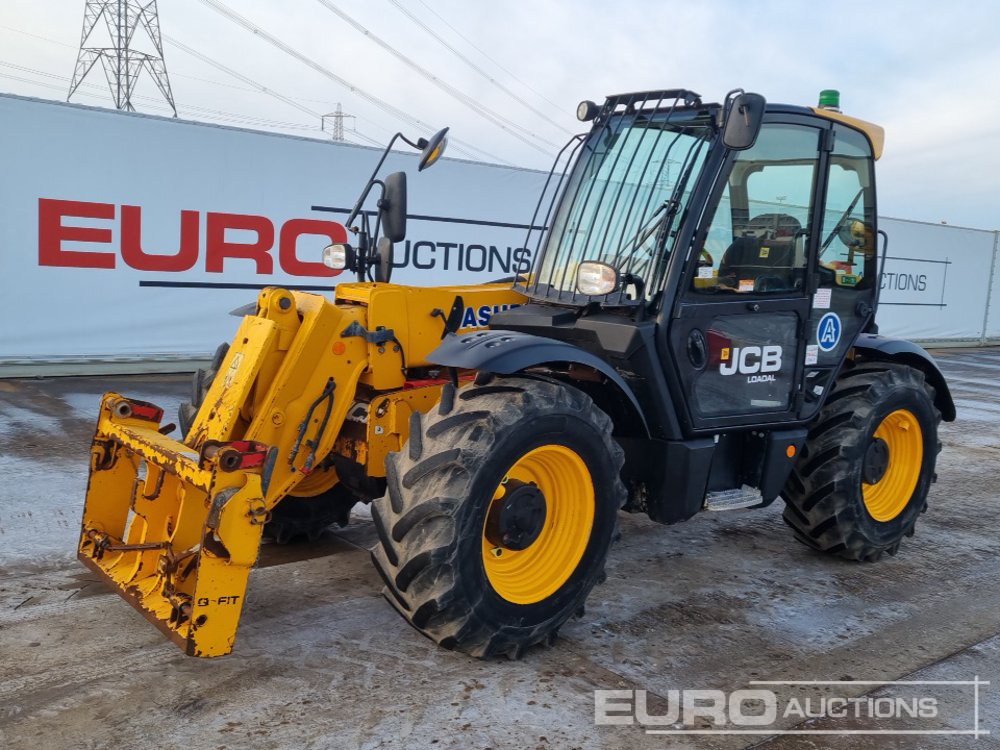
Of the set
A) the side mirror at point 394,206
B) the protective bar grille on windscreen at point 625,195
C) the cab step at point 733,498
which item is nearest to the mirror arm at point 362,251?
the side mirror at point 394,206

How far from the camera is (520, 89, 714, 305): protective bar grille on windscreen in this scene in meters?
4.17

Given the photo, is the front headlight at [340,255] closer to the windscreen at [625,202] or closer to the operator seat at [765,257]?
the windscreen at [625,202]

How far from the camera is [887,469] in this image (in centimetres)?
→ 523

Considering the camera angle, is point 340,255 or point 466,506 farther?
point 340,255

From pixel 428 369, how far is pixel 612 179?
133 centimetres

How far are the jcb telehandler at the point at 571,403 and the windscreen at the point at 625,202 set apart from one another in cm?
1

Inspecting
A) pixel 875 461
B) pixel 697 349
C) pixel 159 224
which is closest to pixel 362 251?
pixel 697 349

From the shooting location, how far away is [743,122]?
370 centimetres

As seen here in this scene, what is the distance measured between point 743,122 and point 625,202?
0.80 metres

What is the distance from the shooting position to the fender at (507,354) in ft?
11.5

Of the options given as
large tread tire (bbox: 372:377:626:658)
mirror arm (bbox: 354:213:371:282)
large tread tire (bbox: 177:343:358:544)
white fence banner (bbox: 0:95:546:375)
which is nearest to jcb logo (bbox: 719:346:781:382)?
large tread tire (bbox: 372:377:626:658)

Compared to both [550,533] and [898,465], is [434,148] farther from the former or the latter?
[898,465]

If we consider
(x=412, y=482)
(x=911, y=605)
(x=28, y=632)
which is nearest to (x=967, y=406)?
(x=911, y=605)

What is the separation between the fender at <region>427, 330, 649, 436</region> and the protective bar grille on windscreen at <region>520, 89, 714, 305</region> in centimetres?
56
